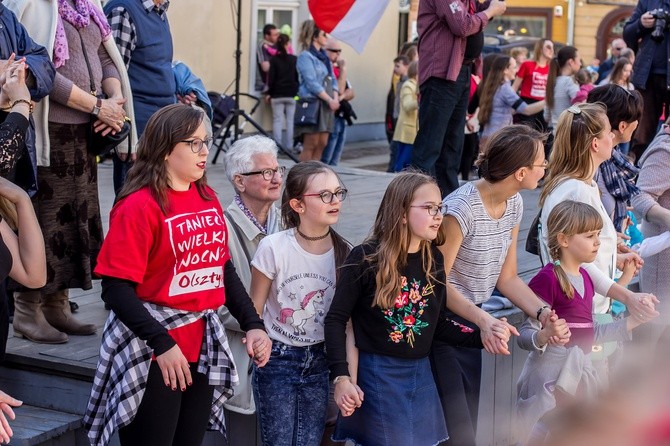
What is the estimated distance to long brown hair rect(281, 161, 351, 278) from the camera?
3.80m

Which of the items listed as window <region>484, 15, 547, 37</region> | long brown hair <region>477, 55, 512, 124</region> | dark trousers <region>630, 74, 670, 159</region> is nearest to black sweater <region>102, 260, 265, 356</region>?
dark trousers <region>630, 74, 670, 159</region>

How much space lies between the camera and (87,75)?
4574mm

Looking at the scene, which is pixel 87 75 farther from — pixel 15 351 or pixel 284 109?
pixel 284 109

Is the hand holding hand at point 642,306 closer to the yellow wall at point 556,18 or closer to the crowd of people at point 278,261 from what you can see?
the crowd of people at point 278,261

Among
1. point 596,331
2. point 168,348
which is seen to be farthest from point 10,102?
point 596,331

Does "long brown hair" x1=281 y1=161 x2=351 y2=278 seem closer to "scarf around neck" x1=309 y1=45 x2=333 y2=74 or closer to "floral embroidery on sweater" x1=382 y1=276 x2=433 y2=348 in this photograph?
"floral embroidery on sweater" x1=382 y1=276 x2=433 y2=348

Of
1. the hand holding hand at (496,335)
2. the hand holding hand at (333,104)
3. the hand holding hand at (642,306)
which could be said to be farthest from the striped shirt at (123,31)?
the hand holding hand at (333,104)

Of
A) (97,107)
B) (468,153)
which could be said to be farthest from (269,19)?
(97,107)

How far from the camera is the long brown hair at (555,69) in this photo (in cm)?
1158

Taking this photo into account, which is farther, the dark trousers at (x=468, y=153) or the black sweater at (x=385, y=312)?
the dark trousers at (x=468, y=153)

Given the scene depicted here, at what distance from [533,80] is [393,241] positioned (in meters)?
9.35

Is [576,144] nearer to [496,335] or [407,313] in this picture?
[496,335]

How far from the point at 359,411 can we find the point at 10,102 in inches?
65.4

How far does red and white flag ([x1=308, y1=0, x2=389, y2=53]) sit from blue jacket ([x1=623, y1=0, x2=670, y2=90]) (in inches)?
92.8
